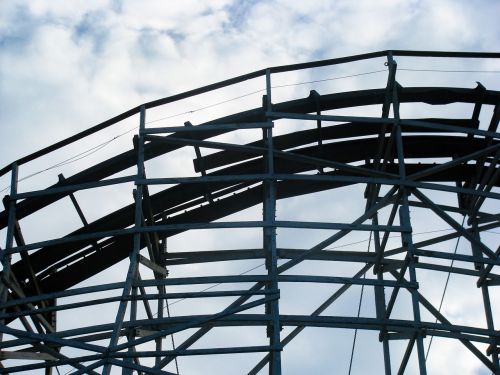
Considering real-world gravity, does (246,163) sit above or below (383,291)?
above

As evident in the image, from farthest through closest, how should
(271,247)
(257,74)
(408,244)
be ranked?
(257,74)
(408,244)
(271,247)

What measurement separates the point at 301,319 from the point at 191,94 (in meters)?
3.87

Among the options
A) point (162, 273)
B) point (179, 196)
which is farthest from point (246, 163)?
point (162, 273)

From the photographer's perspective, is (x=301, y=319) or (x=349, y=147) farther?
(x=349, y=147)

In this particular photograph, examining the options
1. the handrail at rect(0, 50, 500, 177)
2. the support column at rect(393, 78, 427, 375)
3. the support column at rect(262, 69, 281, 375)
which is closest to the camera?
the support column at rect(262, 69, 281, 375)

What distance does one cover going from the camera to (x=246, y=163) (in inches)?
506

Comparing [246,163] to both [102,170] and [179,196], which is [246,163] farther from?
[102,170]

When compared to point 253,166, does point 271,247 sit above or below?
below

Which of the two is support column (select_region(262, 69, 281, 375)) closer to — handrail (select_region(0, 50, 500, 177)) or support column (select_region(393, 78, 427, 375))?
handrail (select_region(0, 50, 500, 177))

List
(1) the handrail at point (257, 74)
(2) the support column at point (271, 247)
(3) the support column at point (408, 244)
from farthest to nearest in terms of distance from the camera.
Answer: (1) the handrail at point (257, 74) < (3) the support column at point (408, 244) < (2) the support column at point (271, 247)

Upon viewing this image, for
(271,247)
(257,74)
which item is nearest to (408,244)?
(271,247)

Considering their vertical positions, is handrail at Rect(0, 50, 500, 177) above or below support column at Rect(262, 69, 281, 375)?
above

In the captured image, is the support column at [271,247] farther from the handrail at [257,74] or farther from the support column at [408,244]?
the support column at [408,244]

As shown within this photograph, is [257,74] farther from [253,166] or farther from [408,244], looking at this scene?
[408,244]
